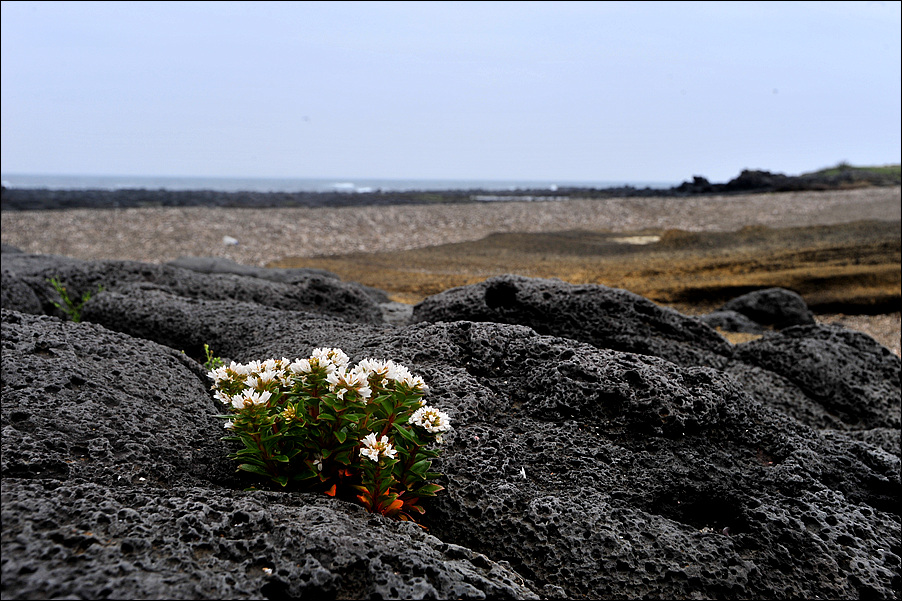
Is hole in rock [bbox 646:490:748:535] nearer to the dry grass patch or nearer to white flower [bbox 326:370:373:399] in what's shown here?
white flower [bbox 326:370:373:399]

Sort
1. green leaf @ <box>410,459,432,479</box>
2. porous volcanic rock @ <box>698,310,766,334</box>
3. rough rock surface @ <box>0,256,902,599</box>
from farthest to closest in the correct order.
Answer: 1. porous volcanic rock @ <box>698,310,766,334</box>
2. green leaf @ <box>410,459,432,479</box>
3. rough rock surface @ <box>0,256,902,599</box>

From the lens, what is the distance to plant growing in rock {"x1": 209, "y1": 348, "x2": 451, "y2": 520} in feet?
6.44

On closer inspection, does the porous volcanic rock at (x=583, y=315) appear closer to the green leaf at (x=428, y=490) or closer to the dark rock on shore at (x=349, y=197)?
the green leaf at (x=428, y=490)

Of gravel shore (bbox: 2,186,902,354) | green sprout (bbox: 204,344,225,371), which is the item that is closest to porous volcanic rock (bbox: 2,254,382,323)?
green sprout (bbox: 204,344,225,371)

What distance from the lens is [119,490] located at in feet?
5.91

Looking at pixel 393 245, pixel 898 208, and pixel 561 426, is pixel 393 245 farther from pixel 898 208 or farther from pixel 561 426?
pixel 898 208

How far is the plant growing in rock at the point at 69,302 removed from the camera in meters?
5.26

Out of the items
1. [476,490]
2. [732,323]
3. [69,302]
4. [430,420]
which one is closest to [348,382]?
[430,420]

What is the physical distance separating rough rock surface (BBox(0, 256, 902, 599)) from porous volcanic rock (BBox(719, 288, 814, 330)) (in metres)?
6.25

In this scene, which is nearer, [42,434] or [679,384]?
[42,434]

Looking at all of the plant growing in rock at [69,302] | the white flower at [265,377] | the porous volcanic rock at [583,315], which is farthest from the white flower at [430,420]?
the plant growing in rock at [69,302]

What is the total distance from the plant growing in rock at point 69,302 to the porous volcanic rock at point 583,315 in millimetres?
3115

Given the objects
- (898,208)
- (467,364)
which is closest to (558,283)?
(467,364)

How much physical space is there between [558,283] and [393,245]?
13.7 meters
